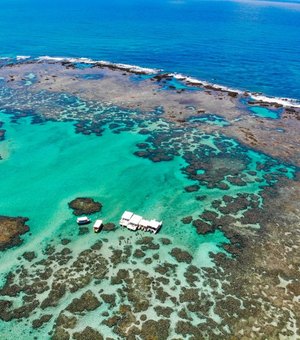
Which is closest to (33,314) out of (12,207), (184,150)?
(12,207)

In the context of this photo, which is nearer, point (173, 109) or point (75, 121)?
point (75, 121)

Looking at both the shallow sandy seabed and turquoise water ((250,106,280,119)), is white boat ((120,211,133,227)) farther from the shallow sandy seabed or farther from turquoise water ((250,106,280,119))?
turquoise water ((250,106,280,119))

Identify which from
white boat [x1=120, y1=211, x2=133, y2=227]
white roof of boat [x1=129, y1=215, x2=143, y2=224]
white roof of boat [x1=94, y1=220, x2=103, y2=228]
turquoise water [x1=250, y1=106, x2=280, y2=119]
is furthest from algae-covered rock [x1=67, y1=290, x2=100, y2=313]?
turquoise water [x1=250, y1=106, x2=280, y2=119]

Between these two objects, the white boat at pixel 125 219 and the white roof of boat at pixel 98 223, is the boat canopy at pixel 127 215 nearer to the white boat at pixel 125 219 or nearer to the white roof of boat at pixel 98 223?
the white boat at pixel 125 219

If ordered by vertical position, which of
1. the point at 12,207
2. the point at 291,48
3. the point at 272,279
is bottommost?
the point at 12,207

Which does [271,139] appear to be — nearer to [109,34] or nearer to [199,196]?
[199,196]

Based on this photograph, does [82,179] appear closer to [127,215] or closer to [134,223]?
[127,215]

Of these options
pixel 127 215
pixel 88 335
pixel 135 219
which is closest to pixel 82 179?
pixel 127 215
